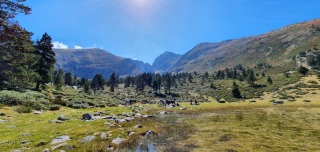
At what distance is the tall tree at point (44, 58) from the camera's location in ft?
210

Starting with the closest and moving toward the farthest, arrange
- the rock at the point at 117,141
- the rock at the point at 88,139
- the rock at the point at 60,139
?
the rock at the point at 60,139
the rock at the point at 117,141
the rock at the point at 88,139

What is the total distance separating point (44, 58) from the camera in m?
65.0

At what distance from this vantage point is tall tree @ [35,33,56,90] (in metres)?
63.9

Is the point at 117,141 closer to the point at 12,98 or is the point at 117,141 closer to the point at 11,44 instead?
the point at 11,44

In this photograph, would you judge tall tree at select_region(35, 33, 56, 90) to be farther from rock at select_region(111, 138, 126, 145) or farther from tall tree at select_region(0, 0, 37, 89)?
rock at select_region(111, 138, 126, 145)

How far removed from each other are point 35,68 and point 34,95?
16057 millimetres

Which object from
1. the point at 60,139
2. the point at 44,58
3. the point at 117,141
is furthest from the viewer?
the point at 44,58

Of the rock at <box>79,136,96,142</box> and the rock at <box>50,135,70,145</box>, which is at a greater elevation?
the rock at <box>50,135,70,145</box>

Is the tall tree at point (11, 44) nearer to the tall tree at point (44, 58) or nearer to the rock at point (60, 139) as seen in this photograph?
the rock at point (60, 139)

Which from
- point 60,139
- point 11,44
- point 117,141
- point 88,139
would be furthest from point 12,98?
point 117,141

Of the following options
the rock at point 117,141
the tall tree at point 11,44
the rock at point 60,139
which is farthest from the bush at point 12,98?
the rock at point 117,141

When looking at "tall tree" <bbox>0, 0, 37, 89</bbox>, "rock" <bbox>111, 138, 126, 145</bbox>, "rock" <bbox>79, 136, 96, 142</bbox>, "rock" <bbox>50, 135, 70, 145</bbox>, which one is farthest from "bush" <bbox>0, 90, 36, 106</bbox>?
"rock" <bbox>111, 138, 126, 145</bbox>

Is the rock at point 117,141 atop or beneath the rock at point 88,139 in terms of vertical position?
beneath

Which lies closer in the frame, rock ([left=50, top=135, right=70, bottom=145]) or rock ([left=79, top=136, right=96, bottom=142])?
rock ([left=50, top=135, right=70, bottom=145])
